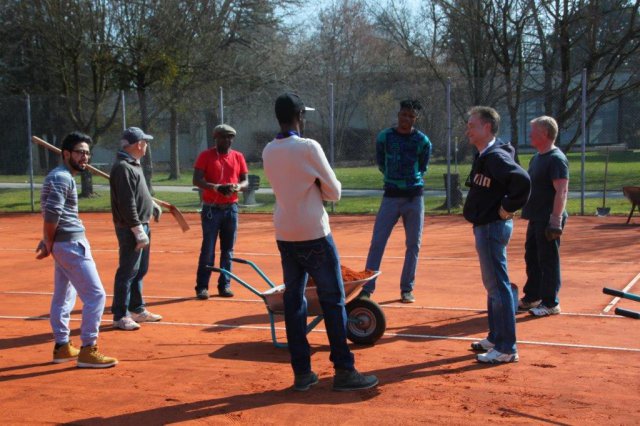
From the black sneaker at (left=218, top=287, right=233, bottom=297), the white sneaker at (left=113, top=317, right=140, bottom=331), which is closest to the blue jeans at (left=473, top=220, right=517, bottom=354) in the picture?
the white sneaker at (left=113, top=317, right=140, bottom=331)

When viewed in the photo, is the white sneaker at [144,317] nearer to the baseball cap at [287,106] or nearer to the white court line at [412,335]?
the white court line at [412,335]

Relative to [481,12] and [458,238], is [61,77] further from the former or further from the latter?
[458,238]

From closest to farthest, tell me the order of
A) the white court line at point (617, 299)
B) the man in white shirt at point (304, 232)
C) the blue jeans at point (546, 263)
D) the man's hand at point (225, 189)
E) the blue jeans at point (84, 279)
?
1. the man in white shirt at point (304, 232)
2. the blue jeans at point (84, 279)
3. the blue jeans at point (546, 263)
4. the white court line at point (617, 299)
5. the man's hand at point (225, 189)

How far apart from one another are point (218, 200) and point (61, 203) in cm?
301

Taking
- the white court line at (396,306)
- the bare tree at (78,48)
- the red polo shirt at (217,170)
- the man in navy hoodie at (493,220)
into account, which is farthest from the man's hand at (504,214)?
the bare tree at (78,48)

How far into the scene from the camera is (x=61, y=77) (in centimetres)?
2475

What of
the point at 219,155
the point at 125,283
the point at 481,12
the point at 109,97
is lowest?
the point at 125,283

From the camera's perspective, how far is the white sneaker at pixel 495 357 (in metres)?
6.14

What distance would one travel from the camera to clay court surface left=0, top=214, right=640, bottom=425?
16.8 feet

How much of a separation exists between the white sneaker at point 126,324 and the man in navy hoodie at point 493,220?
337 centimetres

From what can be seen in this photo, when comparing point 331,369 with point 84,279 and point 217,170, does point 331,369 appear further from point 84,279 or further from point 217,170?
point 217,170

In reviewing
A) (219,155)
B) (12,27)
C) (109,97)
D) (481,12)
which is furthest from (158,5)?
(219,155)

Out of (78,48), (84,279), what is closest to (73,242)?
(84,279)

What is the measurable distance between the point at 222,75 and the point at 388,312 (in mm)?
20542
